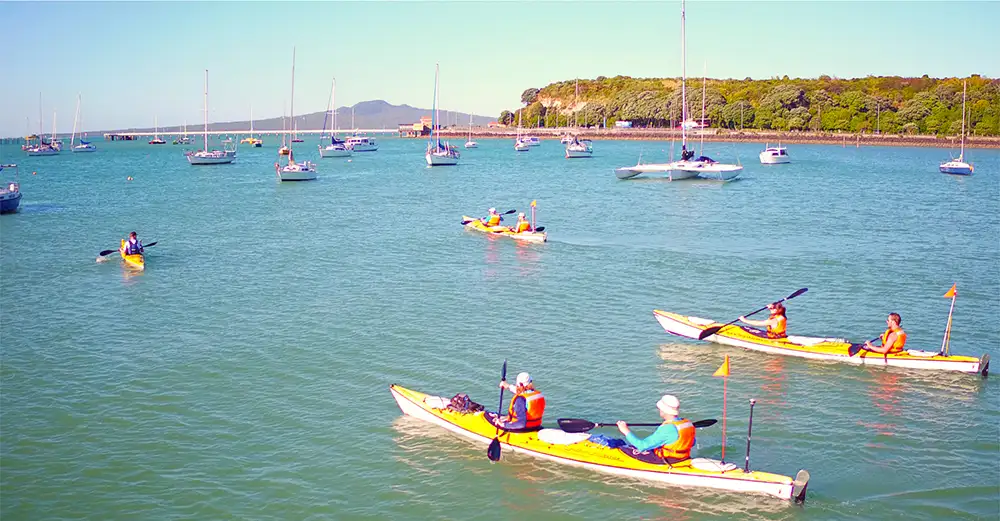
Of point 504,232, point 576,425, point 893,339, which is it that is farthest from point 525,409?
point 504,232

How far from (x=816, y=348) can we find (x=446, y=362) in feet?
31.4

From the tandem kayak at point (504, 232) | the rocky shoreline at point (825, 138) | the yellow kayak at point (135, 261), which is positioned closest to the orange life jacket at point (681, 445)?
the tandem kayak at point (504, 232)

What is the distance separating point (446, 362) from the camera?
864 inches

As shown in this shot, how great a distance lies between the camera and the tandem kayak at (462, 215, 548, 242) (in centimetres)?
4059

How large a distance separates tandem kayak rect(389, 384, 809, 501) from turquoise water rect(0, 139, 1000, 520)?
248 mm

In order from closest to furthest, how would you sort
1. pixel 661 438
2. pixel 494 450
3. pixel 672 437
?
pixel 672 437 → pixel 661 438 → pixel 494 450

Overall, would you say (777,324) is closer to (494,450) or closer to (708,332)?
(708,332)

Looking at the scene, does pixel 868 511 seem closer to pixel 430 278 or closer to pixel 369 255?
pixel 430 278

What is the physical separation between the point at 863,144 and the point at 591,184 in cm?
10162

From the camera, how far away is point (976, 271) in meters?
33.5

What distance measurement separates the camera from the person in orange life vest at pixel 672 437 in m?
14.6

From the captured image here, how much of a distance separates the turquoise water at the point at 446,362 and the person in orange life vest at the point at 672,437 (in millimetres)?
657

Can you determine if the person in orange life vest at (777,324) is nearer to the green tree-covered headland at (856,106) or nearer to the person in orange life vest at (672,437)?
the person in orange life vest at (672,437)

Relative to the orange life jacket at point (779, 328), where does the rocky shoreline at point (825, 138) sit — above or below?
above
